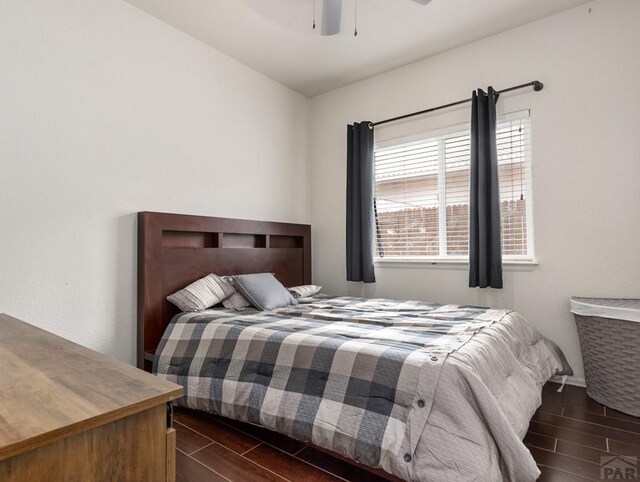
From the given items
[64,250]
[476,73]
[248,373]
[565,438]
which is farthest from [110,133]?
[565,438]

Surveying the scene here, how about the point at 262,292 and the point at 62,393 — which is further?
the point at 262,292

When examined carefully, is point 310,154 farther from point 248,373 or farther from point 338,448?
point 338,448

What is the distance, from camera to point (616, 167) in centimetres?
245

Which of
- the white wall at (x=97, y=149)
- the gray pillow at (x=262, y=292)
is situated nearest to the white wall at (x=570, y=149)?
the gray pillow at (x=262, y=292)

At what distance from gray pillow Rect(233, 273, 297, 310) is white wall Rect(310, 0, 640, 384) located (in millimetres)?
1227

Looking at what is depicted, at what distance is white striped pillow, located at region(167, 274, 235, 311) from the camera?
2551 millimetres

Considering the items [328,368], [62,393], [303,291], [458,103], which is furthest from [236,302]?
[458,103]

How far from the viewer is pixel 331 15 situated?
219 cm

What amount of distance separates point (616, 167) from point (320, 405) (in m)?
2.43

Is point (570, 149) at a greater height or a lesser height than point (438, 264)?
greater

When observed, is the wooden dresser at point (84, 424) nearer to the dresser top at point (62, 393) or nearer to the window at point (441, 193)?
the dresser top at point (62, 393)

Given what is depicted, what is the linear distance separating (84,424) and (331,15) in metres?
2.29

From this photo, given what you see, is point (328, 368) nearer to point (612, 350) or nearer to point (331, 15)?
point (612, 350)

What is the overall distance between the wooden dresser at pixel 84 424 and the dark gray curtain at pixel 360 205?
98.7 inches
